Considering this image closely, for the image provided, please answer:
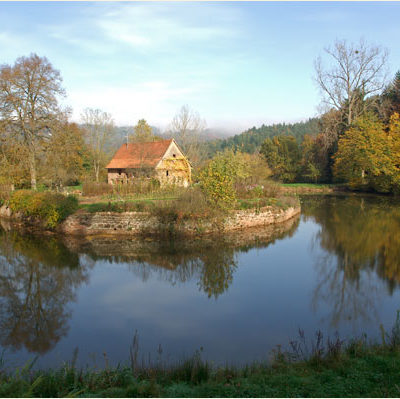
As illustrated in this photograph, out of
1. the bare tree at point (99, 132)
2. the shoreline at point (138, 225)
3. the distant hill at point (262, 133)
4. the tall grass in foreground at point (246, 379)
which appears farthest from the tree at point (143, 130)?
the distant hill at point (262, 133)

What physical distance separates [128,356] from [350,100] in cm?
3896

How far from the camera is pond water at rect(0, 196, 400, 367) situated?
6523 millimetres

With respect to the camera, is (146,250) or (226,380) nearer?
(226,380)

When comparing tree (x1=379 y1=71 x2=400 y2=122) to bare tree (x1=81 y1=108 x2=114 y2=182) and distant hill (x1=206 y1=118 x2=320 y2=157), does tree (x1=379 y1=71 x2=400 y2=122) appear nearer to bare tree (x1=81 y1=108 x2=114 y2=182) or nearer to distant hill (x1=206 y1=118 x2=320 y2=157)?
bare tree (x1=81 y1=108 x2=114 y2=182)

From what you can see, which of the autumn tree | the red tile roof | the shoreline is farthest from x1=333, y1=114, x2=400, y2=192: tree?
the autumn tree

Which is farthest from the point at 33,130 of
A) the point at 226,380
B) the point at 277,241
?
the point at 226,380

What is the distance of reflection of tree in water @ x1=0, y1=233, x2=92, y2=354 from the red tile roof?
57.7 feet

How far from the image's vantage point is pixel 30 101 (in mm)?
25594

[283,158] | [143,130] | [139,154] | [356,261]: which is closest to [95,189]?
[139,154]

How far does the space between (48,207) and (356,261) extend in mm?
15121

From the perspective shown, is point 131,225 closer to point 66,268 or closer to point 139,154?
point 66,268

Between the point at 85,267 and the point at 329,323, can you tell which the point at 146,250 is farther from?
the point at 329,323

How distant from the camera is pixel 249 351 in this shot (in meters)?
6.09

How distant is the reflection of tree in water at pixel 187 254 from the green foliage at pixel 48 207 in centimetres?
229
